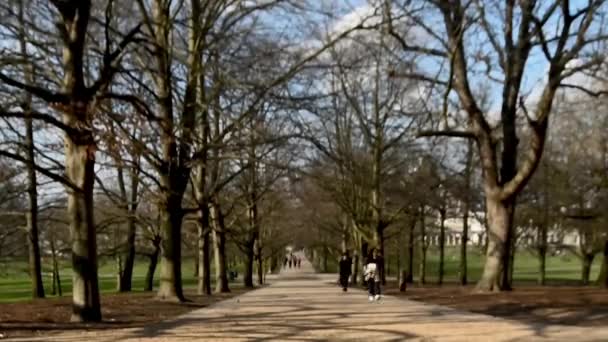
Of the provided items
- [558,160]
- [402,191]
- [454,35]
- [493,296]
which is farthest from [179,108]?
[558,160]

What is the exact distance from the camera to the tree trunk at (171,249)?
22859mm

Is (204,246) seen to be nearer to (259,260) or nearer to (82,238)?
(82,238)

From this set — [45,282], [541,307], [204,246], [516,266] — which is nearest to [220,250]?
[204,246]

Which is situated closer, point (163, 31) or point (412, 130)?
point (163, 31)

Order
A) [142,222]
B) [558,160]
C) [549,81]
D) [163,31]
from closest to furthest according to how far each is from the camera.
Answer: [163,31], [549,81], [142,222], [558,160]

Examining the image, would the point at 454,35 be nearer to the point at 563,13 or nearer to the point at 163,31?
the point at 563,13

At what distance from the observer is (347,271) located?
3284cm

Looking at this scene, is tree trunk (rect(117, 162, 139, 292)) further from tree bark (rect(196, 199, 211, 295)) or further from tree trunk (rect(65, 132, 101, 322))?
tree trunk (rect(65, 132, 101, 322))

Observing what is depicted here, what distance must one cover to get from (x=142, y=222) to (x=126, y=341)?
21.1 meters

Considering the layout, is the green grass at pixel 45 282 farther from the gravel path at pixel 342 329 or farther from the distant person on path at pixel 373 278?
the gravel path at pixel 342 329

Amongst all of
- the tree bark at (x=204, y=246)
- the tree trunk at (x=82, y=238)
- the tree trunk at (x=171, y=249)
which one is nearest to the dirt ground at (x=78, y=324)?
the tree trunk at (x=82, y=238)

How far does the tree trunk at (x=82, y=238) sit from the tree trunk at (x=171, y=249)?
7.10m

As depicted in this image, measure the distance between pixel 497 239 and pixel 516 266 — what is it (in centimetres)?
8964

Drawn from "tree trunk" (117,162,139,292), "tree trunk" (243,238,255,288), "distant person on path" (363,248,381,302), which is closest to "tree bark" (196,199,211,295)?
"tree trunk" (117,162,139,292)
